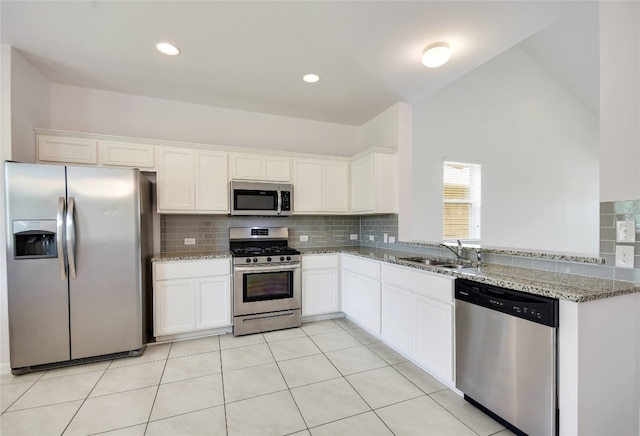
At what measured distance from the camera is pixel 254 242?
382 cm

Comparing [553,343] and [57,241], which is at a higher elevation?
[57,241]

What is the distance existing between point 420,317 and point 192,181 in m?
2.79

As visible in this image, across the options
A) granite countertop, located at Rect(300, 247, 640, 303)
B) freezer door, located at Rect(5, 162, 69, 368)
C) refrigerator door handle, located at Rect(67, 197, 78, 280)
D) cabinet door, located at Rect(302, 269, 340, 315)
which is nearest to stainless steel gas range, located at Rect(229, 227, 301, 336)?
cabinet door, located at Rect(302, 269, 340, 315)

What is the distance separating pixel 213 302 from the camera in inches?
125

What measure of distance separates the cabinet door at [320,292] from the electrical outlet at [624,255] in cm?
260

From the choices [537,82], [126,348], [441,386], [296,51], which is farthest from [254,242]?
[537,82]

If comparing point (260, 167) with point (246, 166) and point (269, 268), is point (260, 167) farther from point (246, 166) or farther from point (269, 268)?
point (269, 268)

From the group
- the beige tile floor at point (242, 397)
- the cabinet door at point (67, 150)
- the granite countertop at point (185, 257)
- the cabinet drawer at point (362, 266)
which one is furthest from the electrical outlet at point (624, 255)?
the cabinet door at point (67, 150)

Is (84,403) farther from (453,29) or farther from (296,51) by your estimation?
(453,29)

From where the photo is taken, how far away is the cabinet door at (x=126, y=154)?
118 inches

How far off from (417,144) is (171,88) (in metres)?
3.33

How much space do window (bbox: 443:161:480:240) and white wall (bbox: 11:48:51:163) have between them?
16.5ft

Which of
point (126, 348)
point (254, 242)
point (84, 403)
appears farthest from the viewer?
point (254, 242)

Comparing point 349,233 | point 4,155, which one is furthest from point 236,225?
point 4,155
